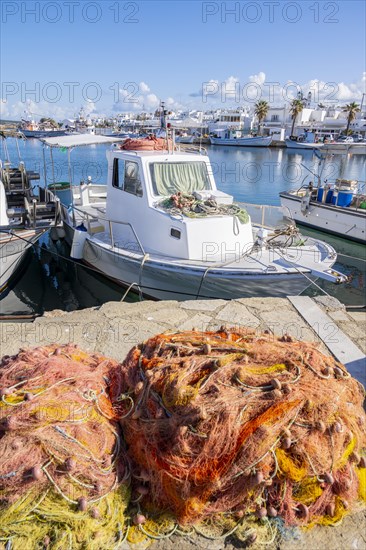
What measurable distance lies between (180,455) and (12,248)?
8093 millimetres

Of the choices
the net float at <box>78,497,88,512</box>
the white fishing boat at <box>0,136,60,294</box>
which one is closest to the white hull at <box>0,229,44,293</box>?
the white fishing boat at <box>0,136,60,294</box>

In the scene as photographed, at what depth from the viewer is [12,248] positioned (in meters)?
9.12

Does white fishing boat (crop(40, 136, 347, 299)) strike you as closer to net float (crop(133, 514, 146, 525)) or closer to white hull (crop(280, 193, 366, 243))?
net float (crop(133, 514, 146, 525))

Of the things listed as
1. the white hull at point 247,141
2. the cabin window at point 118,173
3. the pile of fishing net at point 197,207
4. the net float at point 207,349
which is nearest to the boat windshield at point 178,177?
the pile of fishing net at point 197,207

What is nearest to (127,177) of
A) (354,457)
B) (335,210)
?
(354,457)

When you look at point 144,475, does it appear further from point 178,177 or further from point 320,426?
point 178,177

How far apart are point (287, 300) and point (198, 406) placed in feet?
11.4

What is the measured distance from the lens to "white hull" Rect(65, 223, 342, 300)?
720cm

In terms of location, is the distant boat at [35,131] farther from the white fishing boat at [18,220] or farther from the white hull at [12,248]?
the white hull at [12,248]

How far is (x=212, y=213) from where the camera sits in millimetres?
7688

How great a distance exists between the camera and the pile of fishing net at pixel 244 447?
7.64 feet

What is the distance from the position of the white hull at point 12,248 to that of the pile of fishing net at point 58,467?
7087 millimetres

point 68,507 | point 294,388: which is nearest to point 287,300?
point 294,388

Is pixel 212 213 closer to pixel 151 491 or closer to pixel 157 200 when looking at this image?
pixel 157 200
